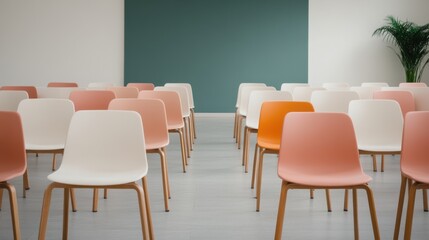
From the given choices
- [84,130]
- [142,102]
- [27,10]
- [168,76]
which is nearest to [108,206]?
[142,102]

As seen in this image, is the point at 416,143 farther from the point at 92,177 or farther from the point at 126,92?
the point at 126,92

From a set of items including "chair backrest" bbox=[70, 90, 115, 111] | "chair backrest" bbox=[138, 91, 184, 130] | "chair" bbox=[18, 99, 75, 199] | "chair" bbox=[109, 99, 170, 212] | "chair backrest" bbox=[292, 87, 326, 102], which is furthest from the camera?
"chair backrest" bbox=[292, 87, 326, 102]

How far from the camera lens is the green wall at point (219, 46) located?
11.3m

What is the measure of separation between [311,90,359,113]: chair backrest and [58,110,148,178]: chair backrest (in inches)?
100

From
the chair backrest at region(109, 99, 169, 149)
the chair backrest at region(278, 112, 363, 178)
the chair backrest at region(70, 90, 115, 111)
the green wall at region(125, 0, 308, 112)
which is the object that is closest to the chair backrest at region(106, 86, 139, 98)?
the chair backrest at region(70, 90, 115, 111)

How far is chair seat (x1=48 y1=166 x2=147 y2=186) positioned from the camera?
107 inches

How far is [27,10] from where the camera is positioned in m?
11.1

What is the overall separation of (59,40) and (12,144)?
A: 28.7ft

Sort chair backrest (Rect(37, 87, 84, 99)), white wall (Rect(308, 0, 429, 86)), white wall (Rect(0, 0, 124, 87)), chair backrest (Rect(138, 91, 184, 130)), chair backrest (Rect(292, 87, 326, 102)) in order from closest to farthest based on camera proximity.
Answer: chair backrest (Rect(138, 91, 184, 130)) < chair backrest (Rect(37, 87, 84, 99)) < chair backrest (Rect(292, 87, 326, 102)) < white wall (Rect(0, 0, 124, 87)) < white wall (Rect(308, 0, 429, 86))

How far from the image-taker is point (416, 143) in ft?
9.80

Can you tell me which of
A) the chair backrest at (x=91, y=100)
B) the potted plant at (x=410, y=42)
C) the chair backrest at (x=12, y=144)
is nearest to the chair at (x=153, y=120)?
the chair backrest at (x=91, y=100)

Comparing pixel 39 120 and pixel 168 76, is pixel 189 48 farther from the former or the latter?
pixel 39 120

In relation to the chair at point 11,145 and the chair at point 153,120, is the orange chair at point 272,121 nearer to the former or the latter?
the chair at point 153,120

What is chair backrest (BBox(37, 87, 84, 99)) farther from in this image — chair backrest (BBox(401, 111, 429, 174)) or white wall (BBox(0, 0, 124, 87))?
white wall (BBox(0, 0, 124, 87))
